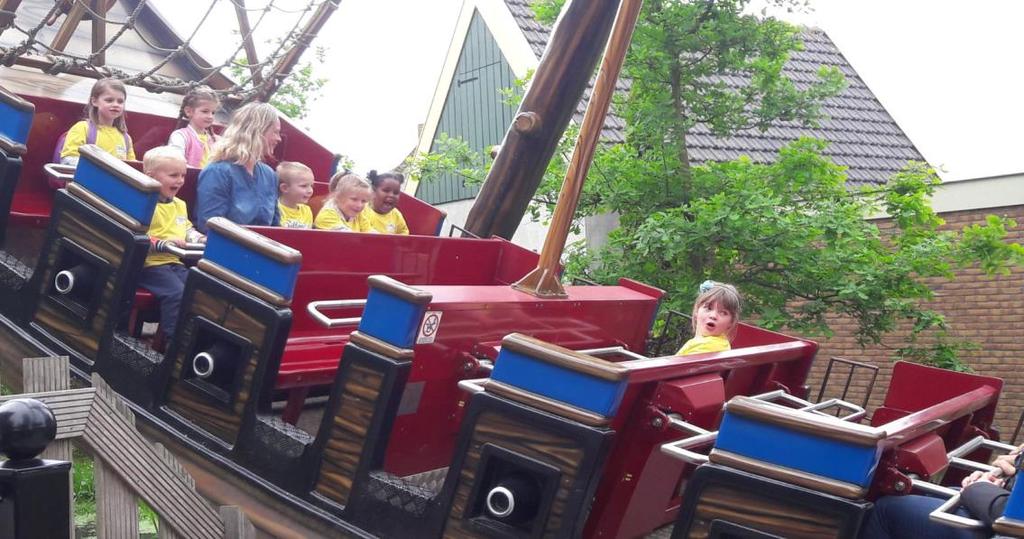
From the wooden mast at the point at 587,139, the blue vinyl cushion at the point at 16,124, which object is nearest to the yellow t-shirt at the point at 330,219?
the wooden mast at the point at 587,139

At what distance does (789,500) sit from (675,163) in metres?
4.01

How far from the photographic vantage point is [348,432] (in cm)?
298

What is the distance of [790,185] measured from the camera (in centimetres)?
599

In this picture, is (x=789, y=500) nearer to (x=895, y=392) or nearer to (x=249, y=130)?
(x=895, y=392)

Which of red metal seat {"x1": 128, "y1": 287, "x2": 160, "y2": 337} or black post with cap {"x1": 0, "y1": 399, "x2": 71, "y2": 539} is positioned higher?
black post with cap {"x1": 0, "y1": 399, "x2": 71, "y2": 539}

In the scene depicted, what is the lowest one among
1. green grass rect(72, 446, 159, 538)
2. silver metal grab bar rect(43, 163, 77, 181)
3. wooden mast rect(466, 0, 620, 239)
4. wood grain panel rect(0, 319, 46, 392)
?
green grass rect(72, 446, 159, 538)

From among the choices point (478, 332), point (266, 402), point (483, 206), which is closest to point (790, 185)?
point (483, 206)

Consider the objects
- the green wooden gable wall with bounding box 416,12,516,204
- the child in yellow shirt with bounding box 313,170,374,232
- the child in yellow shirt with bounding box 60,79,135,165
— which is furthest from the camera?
the green wooden gable wall with bounding box 416,12,516,204

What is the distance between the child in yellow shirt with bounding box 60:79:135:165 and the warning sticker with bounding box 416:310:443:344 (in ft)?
6.02

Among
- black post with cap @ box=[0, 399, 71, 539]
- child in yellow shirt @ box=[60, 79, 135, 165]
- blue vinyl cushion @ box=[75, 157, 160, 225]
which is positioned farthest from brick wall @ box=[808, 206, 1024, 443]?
black post with cap @ box=[0, 399, 71, 539]

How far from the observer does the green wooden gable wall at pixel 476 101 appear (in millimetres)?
11797

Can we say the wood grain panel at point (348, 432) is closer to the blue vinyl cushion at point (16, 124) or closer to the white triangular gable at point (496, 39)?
the blue vinyl cushion at point (16, 124)

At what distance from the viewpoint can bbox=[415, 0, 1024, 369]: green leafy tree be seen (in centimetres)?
566

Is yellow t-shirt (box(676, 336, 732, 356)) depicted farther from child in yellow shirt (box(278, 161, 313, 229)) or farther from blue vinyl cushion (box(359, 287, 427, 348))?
child in yellow shirt (box(278, 161, 313, 229))
